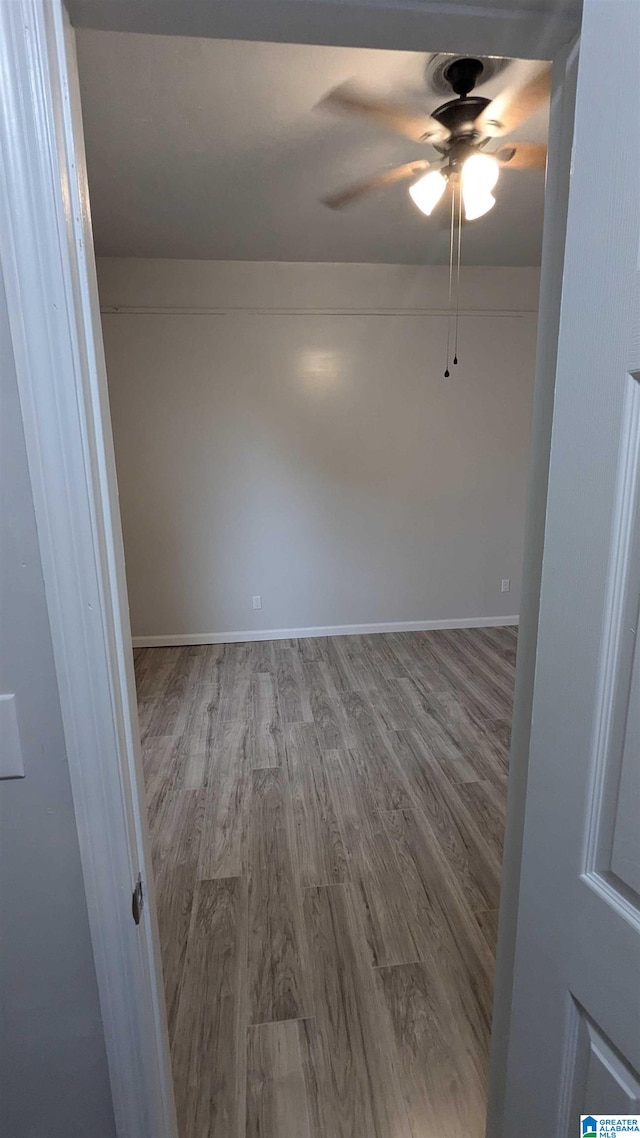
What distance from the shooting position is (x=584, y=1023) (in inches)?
27.6

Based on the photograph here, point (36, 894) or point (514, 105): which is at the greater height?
point (514, 105)

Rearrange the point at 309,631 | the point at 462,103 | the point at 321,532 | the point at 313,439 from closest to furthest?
the point at 462,103, the point at 313,439, the point at 321,532, the point at 309,631

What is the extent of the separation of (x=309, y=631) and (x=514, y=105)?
3305mm

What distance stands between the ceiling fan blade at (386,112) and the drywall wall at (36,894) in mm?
1585

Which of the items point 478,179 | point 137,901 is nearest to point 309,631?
point 478,179

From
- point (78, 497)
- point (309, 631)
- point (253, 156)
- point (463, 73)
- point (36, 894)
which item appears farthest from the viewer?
point (309, 631)

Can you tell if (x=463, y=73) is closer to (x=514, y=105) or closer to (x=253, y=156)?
(x=514, y=105)

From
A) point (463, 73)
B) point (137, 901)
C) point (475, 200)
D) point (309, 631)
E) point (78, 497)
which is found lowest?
point (309, 631)

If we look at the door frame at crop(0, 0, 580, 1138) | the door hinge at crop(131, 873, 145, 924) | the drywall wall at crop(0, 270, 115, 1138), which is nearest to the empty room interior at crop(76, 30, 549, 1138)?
the drywall wall at crop(0, 270, 115, 1138)

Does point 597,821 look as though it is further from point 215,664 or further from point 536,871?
point 215,664

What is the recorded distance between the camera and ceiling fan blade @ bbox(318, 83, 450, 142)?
5.34ft

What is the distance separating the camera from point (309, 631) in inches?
169

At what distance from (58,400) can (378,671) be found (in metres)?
3.27

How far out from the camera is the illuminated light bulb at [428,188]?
1861 millimetres
